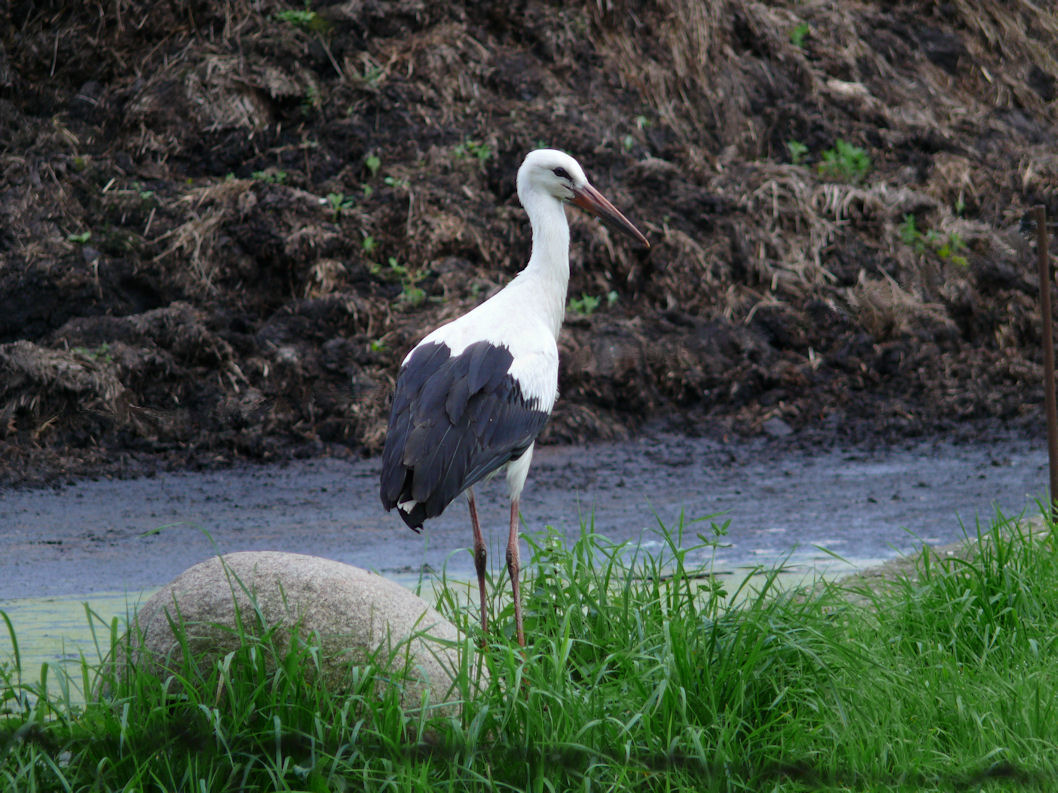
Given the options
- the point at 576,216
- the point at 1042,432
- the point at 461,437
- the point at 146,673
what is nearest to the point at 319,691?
the point at 146,673

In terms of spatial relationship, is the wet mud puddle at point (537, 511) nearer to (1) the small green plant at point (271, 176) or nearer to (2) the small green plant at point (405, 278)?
(2) the small green plant at point (405, 278)

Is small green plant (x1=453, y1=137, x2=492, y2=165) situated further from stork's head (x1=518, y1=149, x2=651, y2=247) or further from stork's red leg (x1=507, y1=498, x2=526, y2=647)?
stork's red leg (x1=507, y1=498, x2=526, y2=647)

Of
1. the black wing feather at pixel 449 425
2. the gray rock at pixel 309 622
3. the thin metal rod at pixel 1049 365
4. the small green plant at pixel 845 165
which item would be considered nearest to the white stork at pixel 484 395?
the black wing feather at pixel 449 425

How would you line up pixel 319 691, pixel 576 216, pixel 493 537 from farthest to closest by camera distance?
1. pixel 576 216
2. pixel 493 537
3. pixel 319 691

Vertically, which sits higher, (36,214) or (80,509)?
(36,214)

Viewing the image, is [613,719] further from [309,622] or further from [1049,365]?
[1049,365]

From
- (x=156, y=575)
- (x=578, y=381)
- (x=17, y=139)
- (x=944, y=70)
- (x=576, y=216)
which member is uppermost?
(x=944, y=70)

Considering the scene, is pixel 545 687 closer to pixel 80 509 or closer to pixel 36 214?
pixel 80 509

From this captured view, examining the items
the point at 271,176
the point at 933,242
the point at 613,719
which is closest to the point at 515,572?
the point at 613,719

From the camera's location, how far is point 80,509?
24.9 feet

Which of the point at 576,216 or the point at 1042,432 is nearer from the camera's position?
the point at 1042,432

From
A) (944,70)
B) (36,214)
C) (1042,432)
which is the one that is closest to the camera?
(1042,432)

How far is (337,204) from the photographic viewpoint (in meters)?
11.4

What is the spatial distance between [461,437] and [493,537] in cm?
269
